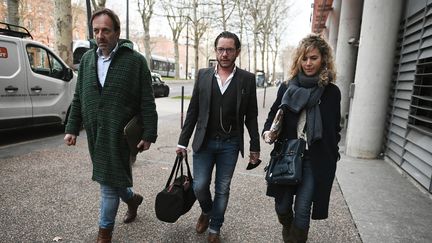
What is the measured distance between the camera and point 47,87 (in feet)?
24.0

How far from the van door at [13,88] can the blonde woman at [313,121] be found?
5776 millimetres

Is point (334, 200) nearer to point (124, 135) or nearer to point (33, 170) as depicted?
point (124, 135)

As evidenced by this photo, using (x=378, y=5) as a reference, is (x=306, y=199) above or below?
below

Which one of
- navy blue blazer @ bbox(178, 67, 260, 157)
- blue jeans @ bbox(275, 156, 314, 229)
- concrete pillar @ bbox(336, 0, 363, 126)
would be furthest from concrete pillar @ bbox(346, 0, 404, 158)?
blue jeans @ bbox(275, 156, 314, 229)

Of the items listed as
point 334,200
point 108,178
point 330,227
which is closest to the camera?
point 108,178

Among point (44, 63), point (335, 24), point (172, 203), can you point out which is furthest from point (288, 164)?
point (335, 24)

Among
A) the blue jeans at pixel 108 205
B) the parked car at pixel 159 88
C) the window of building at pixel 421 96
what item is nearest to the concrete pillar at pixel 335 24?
the window of building at pixel 421 96

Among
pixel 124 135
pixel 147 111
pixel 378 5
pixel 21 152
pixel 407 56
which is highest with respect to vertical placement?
pixel 378 5

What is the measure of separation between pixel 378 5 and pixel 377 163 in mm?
2802

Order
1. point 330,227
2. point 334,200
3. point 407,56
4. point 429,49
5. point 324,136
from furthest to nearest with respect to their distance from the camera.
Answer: point 407,56
point 429,49
point 334,200
point 330,227
point 324,136

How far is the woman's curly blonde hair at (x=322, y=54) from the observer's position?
8.25 feet

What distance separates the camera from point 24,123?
6.78m

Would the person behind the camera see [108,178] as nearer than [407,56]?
Yes

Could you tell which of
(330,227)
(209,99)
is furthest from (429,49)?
(209,99)
